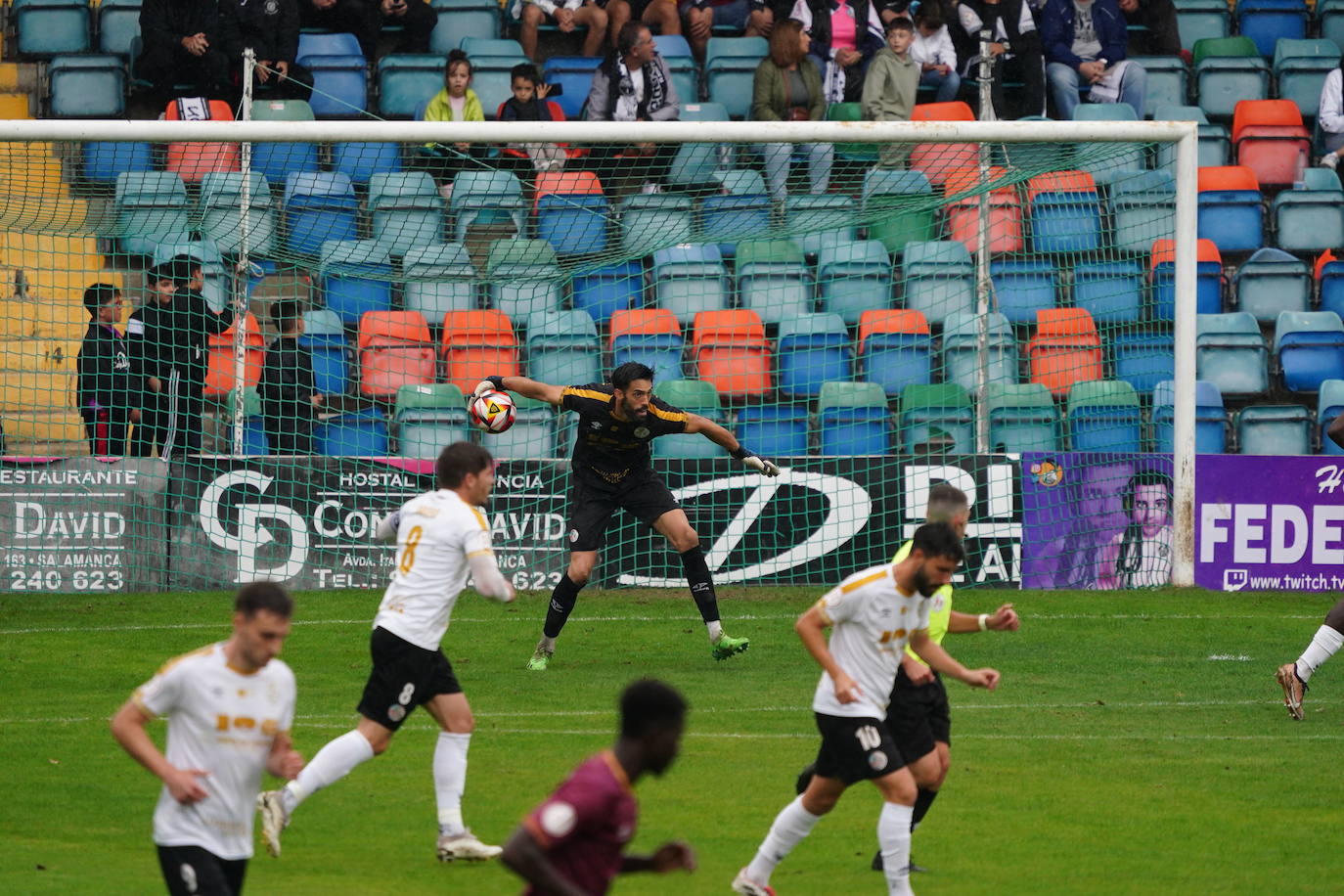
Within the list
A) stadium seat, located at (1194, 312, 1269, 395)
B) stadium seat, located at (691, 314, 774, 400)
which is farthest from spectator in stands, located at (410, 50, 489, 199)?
stadium seat, located at (1194, 312, 1269, 395)

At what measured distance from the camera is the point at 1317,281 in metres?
19.5

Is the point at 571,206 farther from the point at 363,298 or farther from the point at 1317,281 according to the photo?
the point at 1317,281

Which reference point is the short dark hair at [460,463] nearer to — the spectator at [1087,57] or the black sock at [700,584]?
the black sock at [700,584]

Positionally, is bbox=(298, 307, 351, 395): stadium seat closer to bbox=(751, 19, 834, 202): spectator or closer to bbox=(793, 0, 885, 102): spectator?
bbox=(751, 19, 834, 202): spectator

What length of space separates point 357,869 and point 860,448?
9665 millimetres

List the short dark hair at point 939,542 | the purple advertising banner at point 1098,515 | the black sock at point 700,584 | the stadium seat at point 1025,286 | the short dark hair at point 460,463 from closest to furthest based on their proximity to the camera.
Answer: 1. the short dark hair at point 939,542
2. the short dark hair at point 460,463
3. the black sock at point 700,584
4. the purple advertising banner at point 1098,515
5. the stadium seat at point 1025,286

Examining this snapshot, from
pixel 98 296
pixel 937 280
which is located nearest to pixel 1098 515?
pixel 937 280

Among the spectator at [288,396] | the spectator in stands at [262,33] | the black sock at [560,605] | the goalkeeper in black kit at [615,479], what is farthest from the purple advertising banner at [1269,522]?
the spectator in stands at [262,33]

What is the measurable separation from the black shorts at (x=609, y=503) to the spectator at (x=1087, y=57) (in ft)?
31.7

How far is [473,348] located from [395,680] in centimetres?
940

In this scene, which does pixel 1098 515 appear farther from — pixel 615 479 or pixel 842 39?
pixel 842 39

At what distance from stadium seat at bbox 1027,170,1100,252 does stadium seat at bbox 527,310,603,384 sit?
448cm

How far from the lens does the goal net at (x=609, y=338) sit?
52.1ft

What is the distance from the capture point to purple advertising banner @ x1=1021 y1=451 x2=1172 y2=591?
16172 millimetres
